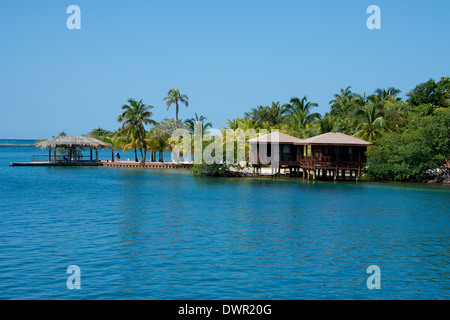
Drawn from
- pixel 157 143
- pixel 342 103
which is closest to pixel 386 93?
pixel 342 103

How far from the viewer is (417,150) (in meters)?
44.1

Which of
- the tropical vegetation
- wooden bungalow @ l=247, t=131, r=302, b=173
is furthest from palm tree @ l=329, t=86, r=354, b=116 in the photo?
wooden bungalow @ l=247, t=131, r=302, b=173

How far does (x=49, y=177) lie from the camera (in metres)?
52.0

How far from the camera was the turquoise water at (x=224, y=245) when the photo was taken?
13.6 meters

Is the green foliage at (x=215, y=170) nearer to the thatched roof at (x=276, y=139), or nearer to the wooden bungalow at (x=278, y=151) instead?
the wooden bungalow at (x=278, y=151)

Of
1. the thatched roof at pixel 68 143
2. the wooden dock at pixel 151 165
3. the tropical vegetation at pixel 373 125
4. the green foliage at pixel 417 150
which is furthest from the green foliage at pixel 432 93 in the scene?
the thatched roof at pixel 68 143

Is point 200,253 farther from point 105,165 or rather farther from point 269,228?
point 105,165

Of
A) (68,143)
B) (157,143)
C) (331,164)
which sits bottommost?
(331,164)

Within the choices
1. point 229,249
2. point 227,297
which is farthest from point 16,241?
point 227,297

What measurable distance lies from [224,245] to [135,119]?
2123 inches

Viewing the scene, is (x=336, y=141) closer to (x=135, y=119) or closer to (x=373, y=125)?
(x=373, y=125)

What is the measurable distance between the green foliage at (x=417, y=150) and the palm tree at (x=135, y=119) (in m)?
35.1

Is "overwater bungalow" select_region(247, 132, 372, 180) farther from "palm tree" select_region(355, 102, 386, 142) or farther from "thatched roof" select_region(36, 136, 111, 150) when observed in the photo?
"thatched roof" select_region(36, 136, 111, 150)
